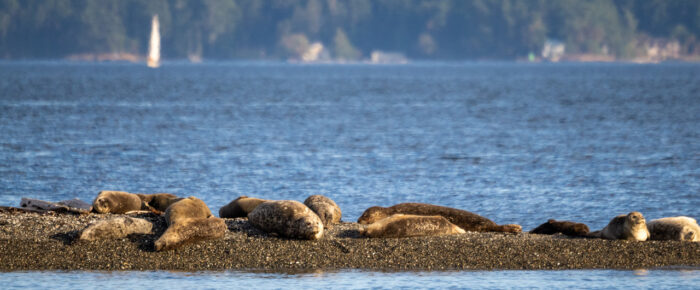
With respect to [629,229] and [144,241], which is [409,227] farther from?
[144,241]

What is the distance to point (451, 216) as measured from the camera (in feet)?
59.8

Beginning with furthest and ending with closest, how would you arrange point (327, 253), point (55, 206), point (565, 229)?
point (55, 206) < point (565, 229) < point (327, 253)

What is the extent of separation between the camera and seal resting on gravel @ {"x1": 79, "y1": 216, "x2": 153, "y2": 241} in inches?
630

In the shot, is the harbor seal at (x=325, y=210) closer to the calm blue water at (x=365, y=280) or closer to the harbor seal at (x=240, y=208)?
the harbor seal at (x=240, y=208)

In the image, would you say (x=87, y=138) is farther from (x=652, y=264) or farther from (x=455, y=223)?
(x=652, y=264)

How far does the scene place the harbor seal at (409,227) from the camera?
1667 cm

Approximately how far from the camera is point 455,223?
18.1 metres

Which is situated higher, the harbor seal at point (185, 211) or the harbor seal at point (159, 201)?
the harbor seal at point (185, 211)

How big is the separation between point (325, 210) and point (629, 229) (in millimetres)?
5078

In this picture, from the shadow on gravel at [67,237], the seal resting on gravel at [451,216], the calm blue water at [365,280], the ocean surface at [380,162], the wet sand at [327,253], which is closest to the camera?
the calm blue water at [365,280]

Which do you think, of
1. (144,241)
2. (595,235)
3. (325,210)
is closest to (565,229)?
(595,235)

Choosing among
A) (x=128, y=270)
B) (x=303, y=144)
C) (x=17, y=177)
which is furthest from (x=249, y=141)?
(x=128, y=270)

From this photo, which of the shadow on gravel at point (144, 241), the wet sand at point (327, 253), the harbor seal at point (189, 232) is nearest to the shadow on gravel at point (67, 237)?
the wet sand at point (327, 253)

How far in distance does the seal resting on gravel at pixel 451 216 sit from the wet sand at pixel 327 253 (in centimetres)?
98
